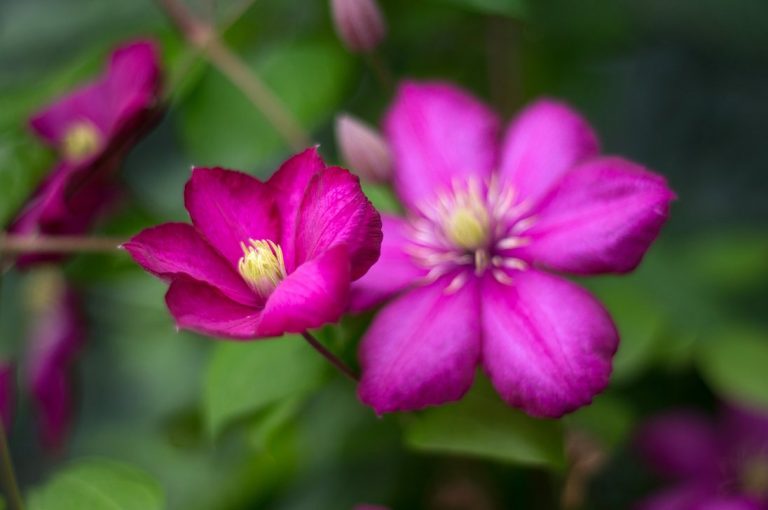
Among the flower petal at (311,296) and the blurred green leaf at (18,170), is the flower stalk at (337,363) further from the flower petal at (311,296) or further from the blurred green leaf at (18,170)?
the blurred green leaf at (18,170)

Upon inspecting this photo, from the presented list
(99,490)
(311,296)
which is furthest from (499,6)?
(99,490)

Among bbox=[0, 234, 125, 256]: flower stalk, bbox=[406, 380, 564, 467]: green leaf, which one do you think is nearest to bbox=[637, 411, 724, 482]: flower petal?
bbox=[406, 380, 564, 467]: green leaf

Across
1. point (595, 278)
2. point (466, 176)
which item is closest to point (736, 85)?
point (595, 278)

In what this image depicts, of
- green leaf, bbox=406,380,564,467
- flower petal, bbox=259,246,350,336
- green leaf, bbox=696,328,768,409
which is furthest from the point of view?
green leaf, bbox=696,328,768,409

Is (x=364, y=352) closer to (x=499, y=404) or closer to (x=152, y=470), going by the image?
(x=499, y=404)

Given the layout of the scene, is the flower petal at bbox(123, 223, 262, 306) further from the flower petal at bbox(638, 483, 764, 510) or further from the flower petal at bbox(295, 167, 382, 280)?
the flower petal at bbox(638, 483, 764, 510)

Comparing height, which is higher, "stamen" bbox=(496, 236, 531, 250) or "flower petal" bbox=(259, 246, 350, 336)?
"flower petal" bbox=(259, 246, 350, 336)

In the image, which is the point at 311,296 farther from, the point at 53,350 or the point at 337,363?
the point at 53,350

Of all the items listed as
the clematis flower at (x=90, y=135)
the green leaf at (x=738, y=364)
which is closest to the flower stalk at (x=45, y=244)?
the clematis flower at (x=90, y=135)
